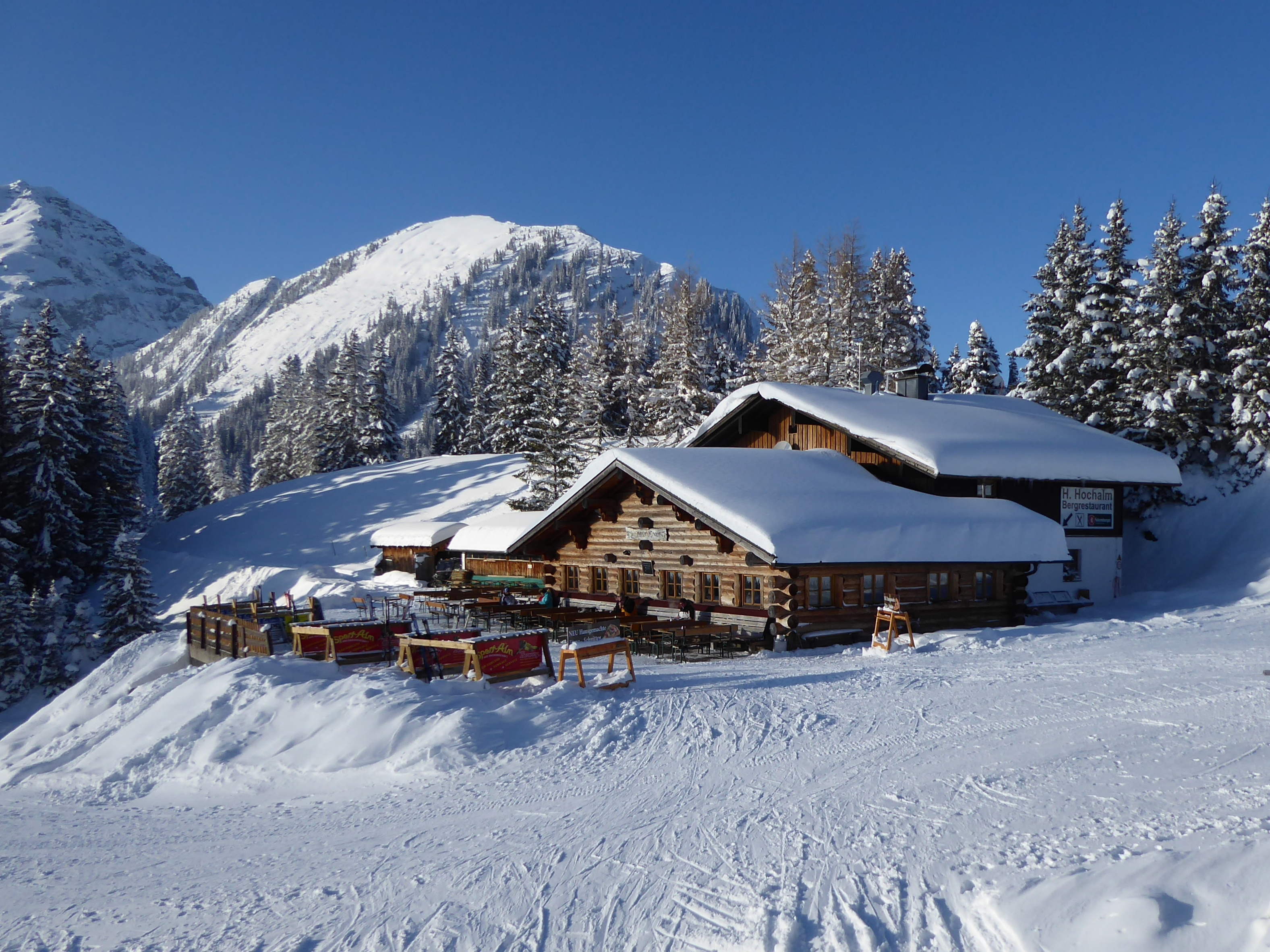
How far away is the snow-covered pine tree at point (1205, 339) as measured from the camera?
29.0m

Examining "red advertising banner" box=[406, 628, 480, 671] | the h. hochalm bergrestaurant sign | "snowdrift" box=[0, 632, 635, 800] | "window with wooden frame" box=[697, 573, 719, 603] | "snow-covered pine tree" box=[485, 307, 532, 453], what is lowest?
"snowdrift" box=[0, 632, 635, 800]

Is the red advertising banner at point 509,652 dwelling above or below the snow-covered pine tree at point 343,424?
below

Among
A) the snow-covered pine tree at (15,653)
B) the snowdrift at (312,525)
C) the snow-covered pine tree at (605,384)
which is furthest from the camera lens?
the snow-covered pine tree at (605,384)

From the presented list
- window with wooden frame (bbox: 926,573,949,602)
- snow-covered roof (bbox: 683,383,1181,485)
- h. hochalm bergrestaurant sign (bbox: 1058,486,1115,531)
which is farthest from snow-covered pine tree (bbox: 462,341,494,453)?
window with wooden frame (bbox: 926,573,949,602)

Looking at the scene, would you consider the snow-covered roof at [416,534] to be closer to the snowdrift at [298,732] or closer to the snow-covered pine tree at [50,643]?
the snow-covered pine tree at [50,643]

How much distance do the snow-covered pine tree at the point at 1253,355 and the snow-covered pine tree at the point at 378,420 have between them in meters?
49.8

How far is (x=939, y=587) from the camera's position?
65.1 feet

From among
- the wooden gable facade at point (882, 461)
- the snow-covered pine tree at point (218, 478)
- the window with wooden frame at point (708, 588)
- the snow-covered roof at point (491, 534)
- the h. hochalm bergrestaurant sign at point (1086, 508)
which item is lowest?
the window with wooden frame at point (708, 588)

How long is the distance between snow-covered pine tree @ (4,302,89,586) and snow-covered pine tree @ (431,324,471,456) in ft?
88.9

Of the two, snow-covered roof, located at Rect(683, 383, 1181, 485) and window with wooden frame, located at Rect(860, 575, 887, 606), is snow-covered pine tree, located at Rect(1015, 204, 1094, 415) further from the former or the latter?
window with wooden frame, located at Rect(860, 575, 887, 606)

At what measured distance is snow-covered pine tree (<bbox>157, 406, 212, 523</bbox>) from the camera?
65.8 metres

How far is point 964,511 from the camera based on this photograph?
2025 centimetres

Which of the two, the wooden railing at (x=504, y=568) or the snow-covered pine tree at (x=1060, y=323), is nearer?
the wooden railing at (x=504, y=568)

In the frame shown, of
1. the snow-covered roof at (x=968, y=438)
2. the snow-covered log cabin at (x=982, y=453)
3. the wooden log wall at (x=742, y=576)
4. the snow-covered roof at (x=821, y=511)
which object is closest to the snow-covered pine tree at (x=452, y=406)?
the snow-covered roof at (x=968, y=438)
